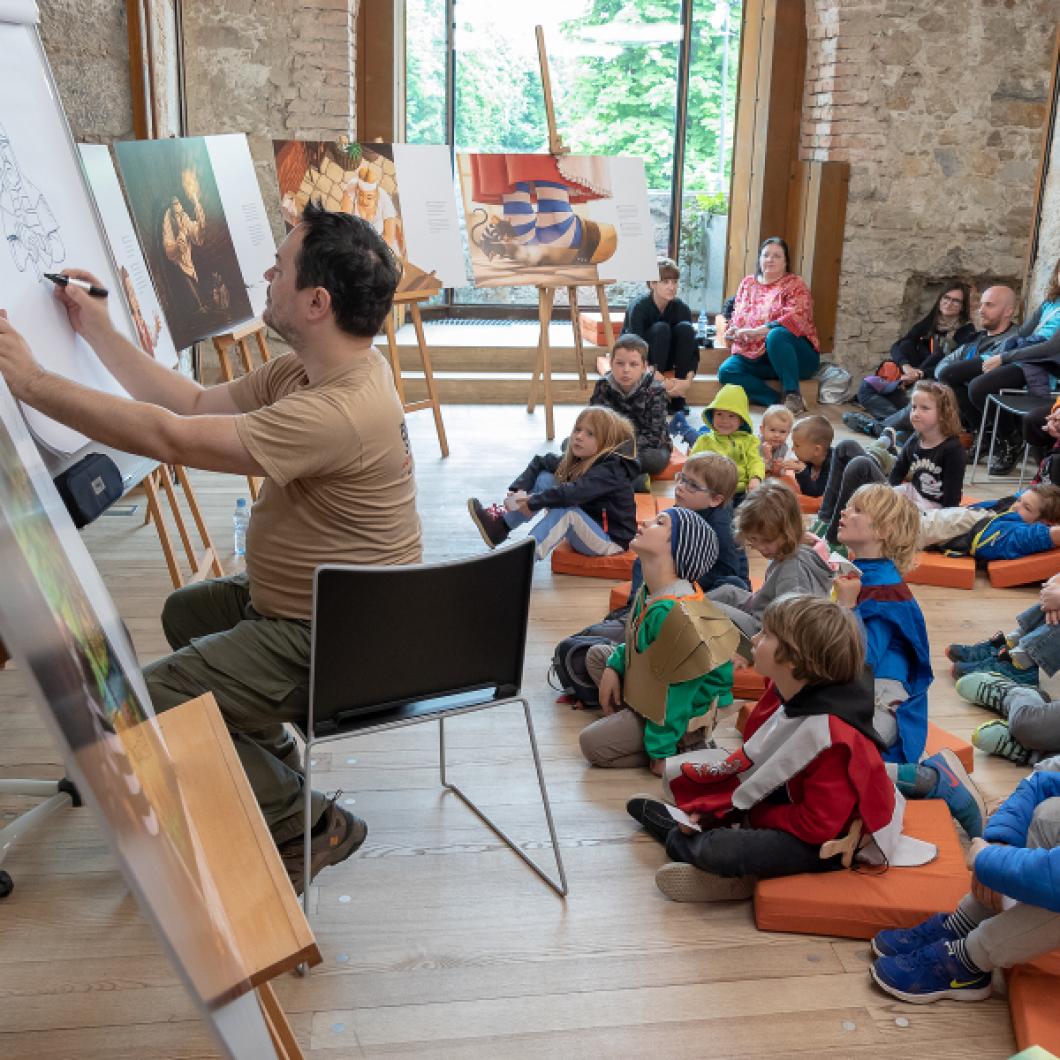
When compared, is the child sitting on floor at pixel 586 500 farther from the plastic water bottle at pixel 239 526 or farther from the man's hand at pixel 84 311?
the man's hand at pixel 84 311

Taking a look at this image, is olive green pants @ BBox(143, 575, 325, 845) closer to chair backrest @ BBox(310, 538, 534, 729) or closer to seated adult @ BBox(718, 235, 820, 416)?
chair backrest @ BBox(310, 538, 534, 729)

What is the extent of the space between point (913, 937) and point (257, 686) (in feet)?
4.81

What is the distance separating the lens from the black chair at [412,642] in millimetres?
2361

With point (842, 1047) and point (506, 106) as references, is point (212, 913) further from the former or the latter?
point (506, 106)

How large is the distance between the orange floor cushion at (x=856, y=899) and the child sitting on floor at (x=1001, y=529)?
2550 mm

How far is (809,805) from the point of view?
266 centimetres

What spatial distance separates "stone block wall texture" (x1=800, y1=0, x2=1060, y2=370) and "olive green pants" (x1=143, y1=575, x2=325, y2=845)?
705 centimetres

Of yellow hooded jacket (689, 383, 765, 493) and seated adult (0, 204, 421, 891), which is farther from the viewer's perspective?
yellow hooded jacket (689, 383, 765, 493)

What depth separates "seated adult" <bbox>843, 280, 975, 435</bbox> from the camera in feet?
26.0

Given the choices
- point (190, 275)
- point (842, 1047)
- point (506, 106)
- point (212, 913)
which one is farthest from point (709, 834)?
point (506, 106)

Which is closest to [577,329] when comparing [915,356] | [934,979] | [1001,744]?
[915,356]

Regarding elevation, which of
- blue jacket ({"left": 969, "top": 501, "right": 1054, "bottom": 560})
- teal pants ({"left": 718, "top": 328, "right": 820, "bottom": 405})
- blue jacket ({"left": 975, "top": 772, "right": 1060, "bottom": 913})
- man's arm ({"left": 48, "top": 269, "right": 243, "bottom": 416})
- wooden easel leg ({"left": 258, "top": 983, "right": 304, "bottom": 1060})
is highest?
man's arm ({"left": 48, "top": 269, "right": 243, "bottom": 416})

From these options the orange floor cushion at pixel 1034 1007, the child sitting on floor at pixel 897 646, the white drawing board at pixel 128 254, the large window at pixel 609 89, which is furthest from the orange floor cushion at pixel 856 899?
the large window at pixel 609 89

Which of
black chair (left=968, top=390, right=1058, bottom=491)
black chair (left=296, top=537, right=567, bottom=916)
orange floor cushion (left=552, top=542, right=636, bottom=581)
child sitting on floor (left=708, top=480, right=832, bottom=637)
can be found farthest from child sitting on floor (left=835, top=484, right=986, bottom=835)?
black chair (left=968, top=390, right=1058, bottom=491)
